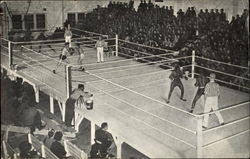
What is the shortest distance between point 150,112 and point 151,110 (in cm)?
16

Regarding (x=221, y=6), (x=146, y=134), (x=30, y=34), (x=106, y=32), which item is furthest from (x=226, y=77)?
(x=30, y=34)

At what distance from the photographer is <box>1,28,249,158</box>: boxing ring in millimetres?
5758

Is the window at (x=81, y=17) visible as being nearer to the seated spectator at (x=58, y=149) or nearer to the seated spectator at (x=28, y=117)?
the seated spectator at (x=28, y=117)

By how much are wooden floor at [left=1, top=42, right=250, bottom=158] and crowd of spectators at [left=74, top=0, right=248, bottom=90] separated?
0.94m

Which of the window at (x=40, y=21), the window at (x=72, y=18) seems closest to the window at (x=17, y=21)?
the window at (x=40, y=21)

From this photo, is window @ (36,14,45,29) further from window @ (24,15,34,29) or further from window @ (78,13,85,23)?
window @ (78,13,85,23)

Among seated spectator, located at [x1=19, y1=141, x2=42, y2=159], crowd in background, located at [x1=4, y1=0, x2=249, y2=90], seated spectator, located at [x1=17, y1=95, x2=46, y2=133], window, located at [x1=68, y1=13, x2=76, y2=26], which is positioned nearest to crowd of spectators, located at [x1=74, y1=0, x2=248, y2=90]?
crowd in background, located at [x1=4, y1=0, x2=249, y2=90]

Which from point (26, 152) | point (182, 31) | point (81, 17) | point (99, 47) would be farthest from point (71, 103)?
point (81, 17)

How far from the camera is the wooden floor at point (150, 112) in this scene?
585 centimetres

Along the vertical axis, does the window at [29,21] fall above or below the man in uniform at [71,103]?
above

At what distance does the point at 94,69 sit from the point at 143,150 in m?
5.81

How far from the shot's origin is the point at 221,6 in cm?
1222

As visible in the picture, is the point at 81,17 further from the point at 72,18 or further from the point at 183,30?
the point at 183,30

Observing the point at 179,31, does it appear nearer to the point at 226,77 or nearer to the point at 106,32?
the point at 226,77
